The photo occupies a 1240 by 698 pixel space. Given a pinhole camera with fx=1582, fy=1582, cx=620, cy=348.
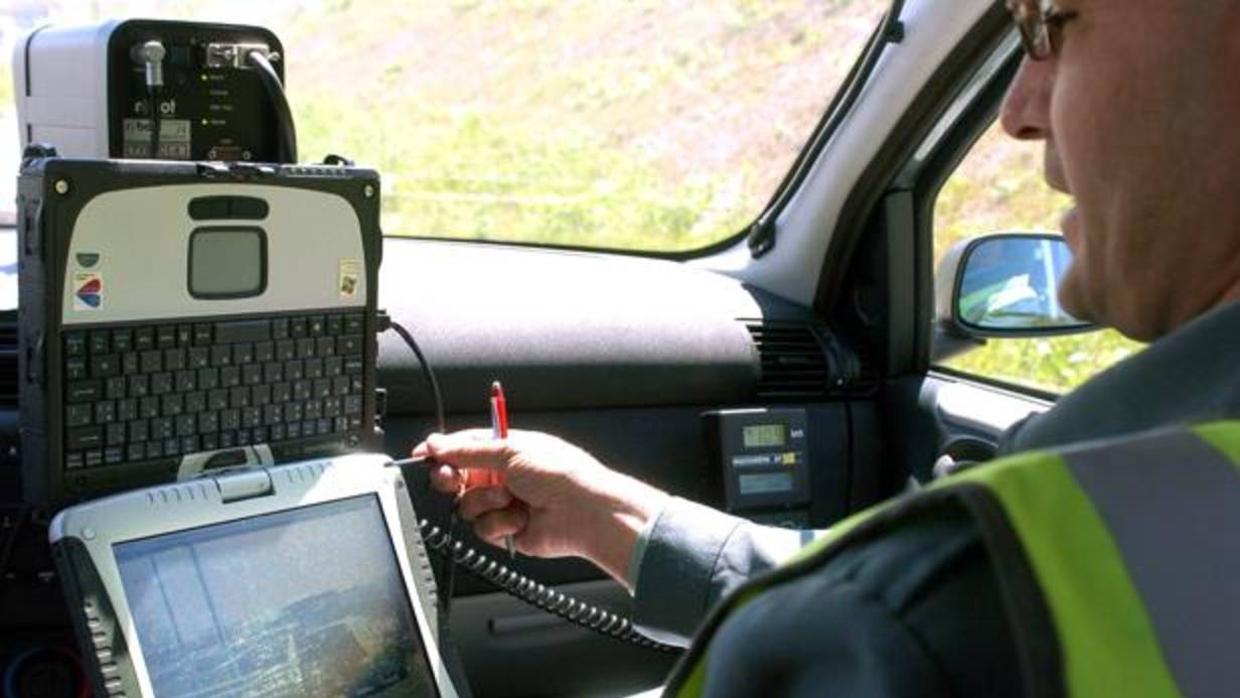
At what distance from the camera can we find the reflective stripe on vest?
2.36 ft

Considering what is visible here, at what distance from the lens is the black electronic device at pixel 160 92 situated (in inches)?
79.2

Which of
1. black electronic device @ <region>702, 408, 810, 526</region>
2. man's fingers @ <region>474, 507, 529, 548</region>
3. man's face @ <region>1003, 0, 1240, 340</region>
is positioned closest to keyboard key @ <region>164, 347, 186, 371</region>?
man's fingers @ <region>474, 507, 529, 548</region>

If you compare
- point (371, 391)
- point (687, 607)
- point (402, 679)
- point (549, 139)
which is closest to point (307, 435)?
point (371, 391)

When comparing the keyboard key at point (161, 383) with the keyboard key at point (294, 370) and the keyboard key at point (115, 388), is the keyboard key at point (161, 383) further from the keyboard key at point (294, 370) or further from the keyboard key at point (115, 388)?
the keyboard key at point (294, 370)

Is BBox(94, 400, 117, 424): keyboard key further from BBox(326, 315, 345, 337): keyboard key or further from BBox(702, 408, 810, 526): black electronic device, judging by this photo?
BBox(702, 408, 810, 526): black electronic device

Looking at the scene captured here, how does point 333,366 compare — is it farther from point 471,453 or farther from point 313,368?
point 471,453

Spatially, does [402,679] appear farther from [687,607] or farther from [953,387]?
[953,387]

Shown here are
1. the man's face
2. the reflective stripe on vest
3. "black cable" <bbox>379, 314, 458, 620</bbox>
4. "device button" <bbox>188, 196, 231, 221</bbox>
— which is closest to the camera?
the reflective stripe on vest

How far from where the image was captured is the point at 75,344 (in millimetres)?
1866

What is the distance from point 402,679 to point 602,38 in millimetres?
9899

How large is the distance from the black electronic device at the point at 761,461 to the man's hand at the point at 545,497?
2.58 ft

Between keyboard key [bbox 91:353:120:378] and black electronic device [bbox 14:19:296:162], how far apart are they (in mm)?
277

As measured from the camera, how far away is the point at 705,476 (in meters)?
3.09

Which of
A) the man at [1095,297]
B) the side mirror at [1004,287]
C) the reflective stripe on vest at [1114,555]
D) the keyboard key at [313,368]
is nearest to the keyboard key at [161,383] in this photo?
the keyboard key at [313,368]
